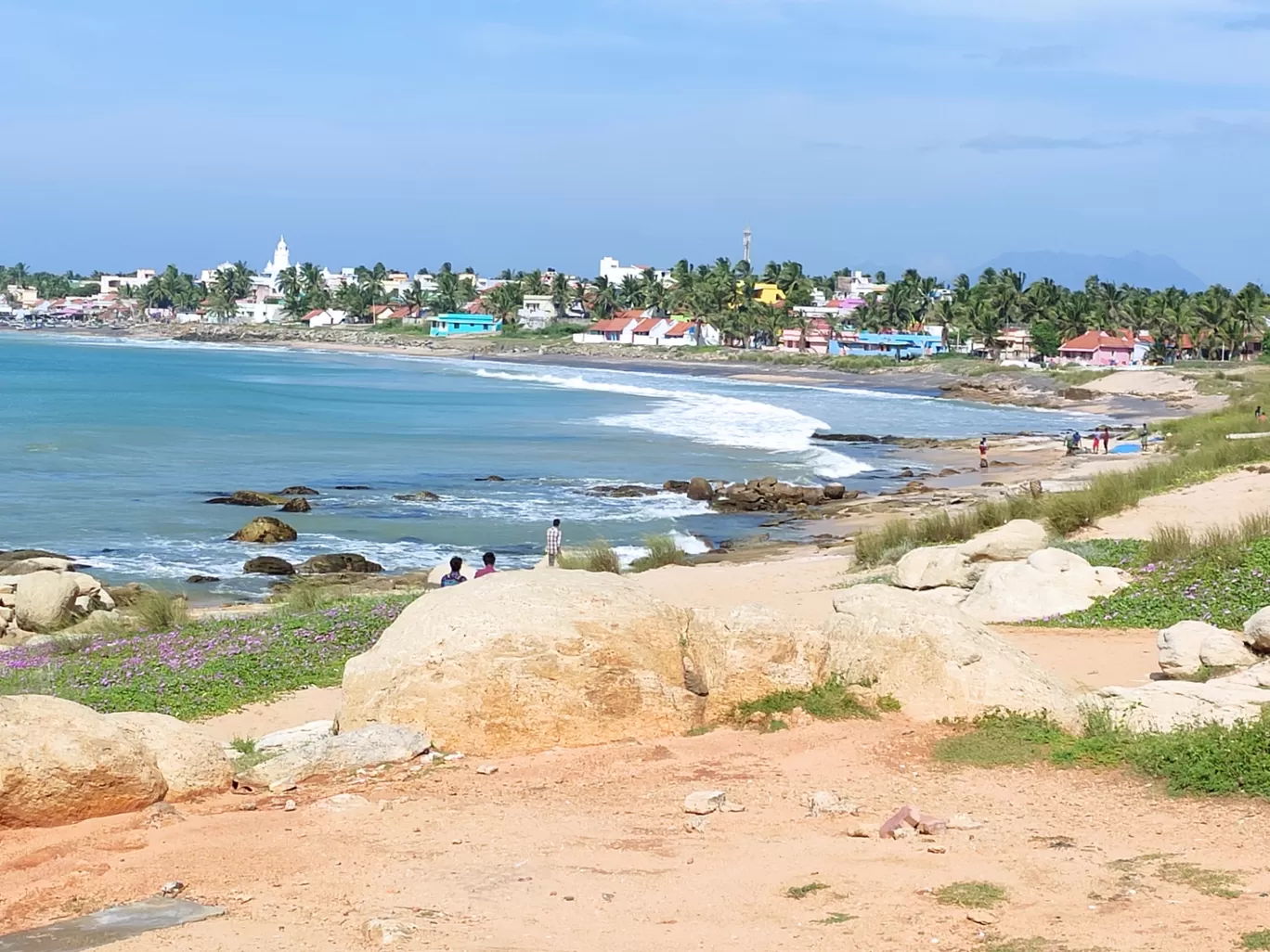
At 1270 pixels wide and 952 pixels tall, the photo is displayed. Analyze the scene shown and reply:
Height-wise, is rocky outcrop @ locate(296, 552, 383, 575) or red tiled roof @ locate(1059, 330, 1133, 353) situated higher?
red tiled roof @ locate(1059, 330, 1133, 353)

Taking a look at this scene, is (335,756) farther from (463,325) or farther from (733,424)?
(463,325)

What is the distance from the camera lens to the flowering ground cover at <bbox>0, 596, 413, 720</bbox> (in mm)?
13297

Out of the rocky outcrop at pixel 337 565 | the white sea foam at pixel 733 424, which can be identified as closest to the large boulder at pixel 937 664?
the rocky outcrop at pixel 337 565

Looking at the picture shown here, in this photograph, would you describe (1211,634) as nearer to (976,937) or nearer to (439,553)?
(976,937)

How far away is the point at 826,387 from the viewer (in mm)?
101250

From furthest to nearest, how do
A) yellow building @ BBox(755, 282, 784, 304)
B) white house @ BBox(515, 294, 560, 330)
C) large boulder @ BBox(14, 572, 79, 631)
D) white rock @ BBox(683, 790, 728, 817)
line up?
white house @ BBox(515, 294, 560, 330) → yellow building @ BBox(755, 282, 784, 304) → large boulder @ BBox(14, 572, 79, 631) → white rock @ BBox(683, 790, 728, 817)

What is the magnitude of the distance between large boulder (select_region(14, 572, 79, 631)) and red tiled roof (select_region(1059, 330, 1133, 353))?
358 ft

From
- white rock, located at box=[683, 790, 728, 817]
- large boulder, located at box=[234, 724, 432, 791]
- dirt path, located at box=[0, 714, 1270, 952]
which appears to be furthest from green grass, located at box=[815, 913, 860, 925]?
large boulder, located at box=[234, 724, 432, 791]

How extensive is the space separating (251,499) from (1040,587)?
81.4ft

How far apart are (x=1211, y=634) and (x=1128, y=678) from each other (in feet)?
2.85

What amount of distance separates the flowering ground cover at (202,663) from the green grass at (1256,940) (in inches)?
364

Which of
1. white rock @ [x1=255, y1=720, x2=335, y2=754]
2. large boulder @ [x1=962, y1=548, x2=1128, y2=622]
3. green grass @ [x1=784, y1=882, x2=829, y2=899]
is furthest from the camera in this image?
large boulder @ [x1=962, y1=548, x2=1128, y2=622]

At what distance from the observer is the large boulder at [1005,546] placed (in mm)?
18422

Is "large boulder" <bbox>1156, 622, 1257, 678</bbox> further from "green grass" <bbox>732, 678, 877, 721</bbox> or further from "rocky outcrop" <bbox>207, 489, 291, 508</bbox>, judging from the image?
"rocky outcrop" <bbox>207, 489, 291, 508</bbox>
